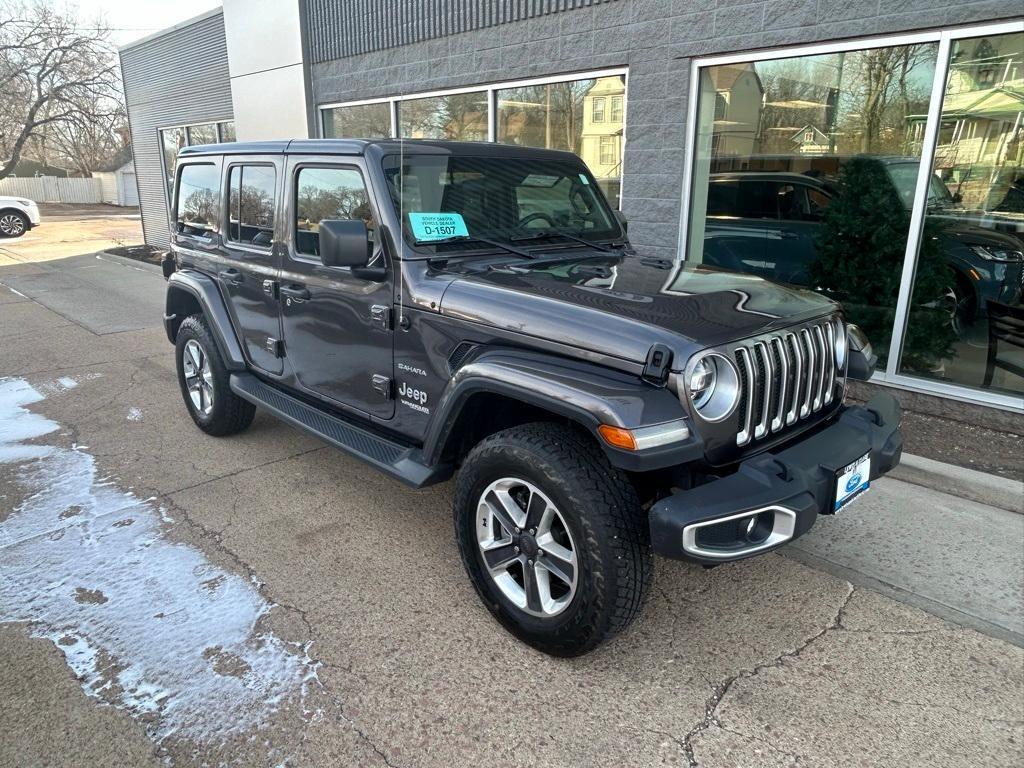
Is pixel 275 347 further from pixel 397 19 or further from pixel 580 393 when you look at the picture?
pixel 397 19

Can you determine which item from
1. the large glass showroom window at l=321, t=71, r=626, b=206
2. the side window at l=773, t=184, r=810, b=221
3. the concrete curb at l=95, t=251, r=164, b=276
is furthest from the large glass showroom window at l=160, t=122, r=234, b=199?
the side window at l=773, t=184, r=810, b=221

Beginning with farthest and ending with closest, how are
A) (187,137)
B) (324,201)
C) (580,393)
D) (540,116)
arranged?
(187,137)
(540,116)
(324,201)
(580,393)

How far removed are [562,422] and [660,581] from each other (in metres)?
1.05

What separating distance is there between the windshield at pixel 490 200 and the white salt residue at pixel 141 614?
1855 millimetres

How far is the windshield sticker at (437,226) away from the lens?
11.1 ft

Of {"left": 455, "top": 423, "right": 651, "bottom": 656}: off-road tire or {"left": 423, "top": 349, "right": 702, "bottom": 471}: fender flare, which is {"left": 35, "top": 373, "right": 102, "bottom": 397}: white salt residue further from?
{"left": 455, "top": 423, "right": 651, "bottom": 656}: off-road tire

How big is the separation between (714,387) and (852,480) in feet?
2.39

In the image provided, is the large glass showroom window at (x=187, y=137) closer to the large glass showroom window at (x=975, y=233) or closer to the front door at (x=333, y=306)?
the front door at (x=333, y=306)

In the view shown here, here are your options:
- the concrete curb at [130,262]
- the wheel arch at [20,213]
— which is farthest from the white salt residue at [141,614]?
the wheel arch at [20,213]

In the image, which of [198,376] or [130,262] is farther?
[130,262]

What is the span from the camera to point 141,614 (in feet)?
10.1

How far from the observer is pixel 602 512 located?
2.48 metres

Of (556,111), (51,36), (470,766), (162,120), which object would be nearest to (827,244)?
(556,111)

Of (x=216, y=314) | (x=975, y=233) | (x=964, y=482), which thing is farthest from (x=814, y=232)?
(x=216, y=314)
